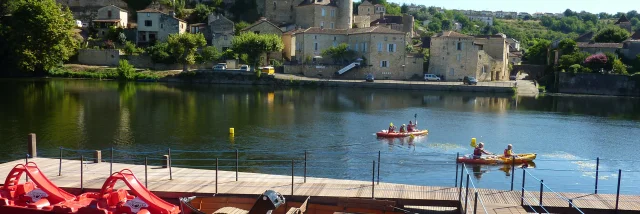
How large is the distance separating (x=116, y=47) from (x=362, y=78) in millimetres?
28743

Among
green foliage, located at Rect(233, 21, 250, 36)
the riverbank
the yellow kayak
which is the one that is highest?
green foliage, located at Rect(233, 21, 250, 36)

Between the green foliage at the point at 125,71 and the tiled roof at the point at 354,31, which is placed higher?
the tiled roof at the point at 354,31

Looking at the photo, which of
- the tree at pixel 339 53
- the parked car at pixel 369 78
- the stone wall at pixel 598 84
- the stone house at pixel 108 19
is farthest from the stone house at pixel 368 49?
the stone house at pixel 108 19

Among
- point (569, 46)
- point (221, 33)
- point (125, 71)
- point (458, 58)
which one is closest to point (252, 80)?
point (221, 33)

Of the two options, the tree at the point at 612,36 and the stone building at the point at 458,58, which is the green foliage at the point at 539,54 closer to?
the tree at the point at 612,36

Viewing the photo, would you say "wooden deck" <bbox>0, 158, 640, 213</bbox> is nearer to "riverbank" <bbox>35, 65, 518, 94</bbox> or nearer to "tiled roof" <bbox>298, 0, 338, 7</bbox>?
"riverbank" <bbox>35, 65, 518, 94</bbox>

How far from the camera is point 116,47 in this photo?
72875mm

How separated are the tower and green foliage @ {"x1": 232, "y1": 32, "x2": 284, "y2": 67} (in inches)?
459

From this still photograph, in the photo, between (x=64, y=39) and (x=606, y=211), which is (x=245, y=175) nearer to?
(x=606, y=211)

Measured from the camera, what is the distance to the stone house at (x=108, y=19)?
7488 centimetres

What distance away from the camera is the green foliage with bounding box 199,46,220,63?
2730 inches

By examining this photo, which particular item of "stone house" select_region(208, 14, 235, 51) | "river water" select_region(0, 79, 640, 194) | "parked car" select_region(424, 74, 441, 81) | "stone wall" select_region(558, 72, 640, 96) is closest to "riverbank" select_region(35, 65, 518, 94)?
"parked car" select_region(424, 74, 441, 81)

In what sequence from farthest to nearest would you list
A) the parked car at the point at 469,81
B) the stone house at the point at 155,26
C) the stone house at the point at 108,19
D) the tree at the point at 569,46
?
the stone house at the point at 108,19, the stone house at the point at 155,26, the tree at the point at 569,46, the parked car at the point at 469,81

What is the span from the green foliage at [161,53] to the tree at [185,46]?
70 centimetres
